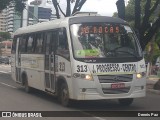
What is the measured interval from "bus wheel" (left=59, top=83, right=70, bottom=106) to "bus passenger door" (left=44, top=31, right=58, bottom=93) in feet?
2.19

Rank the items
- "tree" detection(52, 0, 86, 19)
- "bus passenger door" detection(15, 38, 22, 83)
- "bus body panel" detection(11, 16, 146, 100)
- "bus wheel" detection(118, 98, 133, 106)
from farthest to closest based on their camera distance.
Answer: "tree" detection(52, 0, 86, 19), "bus passenger door" detection(15, 38, 22, 83), "bus wheel" detection(118, 98, 133, 106), "bus body panel" detection(11, 16, 146, 100)

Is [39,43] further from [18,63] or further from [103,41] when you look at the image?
[18,63]

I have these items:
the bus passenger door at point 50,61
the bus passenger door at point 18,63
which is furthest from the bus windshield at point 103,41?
the bus passenger door at point 18,63

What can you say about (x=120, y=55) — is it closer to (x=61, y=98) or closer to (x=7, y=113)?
(x=61, y=98)

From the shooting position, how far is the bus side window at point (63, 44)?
13.5 m

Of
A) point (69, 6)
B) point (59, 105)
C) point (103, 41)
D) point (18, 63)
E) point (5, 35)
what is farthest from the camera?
point (5, 35)

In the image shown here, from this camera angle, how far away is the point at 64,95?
45.1 ft

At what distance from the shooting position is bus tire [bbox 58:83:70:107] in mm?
13523

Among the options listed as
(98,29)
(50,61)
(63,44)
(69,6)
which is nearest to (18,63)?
(50,61)

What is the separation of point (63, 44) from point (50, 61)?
1.34 meters

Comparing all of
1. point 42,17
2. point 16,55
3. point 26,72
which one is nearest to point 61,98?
point 26,72

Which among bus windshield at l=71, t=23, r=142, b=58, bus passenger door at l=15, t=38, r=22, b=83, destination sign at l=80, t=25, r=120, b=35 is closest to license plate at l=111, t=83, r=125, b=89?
bus windshield at l=71, t=23, r=142, b=58
